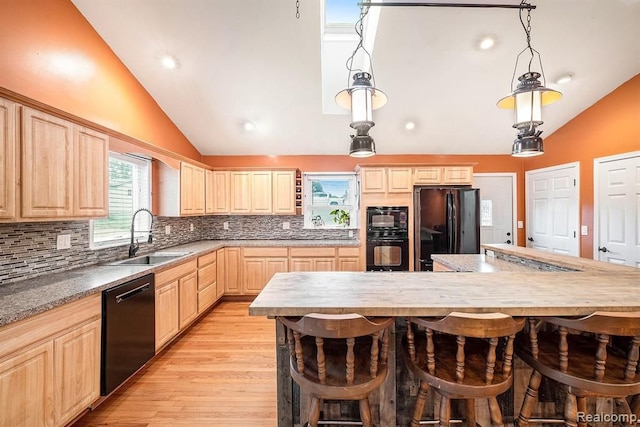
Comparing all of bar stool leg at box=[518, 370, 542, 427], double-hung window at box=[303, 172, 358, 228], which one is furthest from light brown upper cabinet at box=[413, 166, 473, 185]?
bar stool leg at box=[518, 370, 542, 427]

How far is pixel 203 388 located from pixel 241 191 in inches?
114

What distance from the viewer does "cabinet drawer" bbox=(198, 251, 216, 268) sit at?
350cm

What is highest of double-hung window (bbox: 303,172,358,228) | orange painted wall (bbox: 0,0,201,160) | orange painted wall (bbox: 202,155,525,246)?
orange painted wall (bbox: 0,0,201,160)

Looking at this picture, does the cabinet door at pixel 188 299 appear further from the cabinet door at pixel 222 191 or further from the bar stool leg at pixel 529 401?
the bar stool leg at pixel 529 401

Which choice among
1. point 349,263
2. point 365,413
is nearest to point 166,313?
point 365,413

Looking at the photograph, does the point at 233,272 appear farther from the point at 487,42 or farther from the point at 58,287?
the point at 487,42

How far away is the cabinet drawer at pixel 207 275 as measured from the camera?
3476 millimetres

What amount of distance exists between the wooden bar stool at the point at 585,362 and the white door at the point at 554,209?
3163 millimetres

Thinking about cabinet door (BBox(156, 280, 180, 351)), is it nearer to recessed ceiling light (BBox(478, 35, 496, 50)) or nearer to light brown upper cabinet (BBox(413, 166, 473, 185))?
light brown upper cabinet (BBox(413, 166, 473, 185))

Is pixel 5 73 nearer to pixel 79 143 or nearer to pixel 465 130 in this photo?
pixel 79 143

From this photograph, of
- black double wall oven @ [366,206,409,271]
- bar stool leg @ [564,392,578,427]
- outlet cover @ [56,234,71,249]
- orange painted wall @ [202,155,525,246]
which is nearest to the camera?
bar stool leg @ [564,392,578,427]

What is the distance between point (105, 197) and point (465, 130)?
4.58 meters

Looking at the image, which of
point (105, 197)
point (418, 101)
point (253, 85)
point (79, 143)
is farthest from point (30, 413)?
point (418, 101)

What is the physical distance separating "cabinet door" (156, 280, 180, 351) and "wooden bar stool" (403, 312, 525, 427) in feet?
7.34
